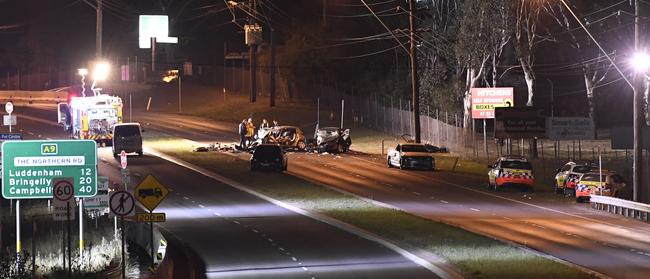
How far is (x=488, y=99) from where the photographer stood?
73.3m

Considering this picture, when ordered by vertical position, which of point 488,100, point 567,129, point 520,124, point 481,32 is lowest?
point 567,129

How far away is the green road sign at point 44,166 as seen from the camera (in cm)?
2591

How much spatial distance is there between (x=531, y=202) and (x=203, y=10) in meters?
85.9

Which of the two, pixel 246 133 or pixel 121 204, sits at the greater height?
pixel 246 133

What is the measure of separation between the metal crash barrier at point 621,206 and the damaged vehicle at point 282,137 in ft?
87.0

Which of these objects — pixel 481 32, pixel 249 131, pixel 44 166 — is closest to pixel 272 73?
pixel 481 32

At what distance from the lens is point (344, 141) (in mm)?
70438

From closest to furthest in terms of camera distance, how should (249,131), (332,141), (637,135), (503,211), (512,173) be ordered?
(503,211)
(637,135)
(512,173)
(249,131)
(332,141)

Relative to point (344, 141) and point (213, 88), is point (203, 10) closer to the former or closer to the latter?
point (213, 88)

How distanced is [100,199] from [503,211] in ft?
56.1

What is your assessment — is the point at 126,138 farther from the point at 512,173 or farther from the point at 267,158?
the point at 512,173

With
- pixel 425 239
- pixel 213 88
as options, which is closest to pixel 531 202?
pixel 425 239

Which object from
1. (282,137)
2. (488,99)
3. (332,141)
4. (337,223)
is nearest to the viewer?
(337,223)

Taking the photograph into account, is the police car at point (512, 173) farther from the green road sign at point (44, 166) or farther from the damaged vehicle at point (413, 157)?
the green road sign at point (44, 166)
